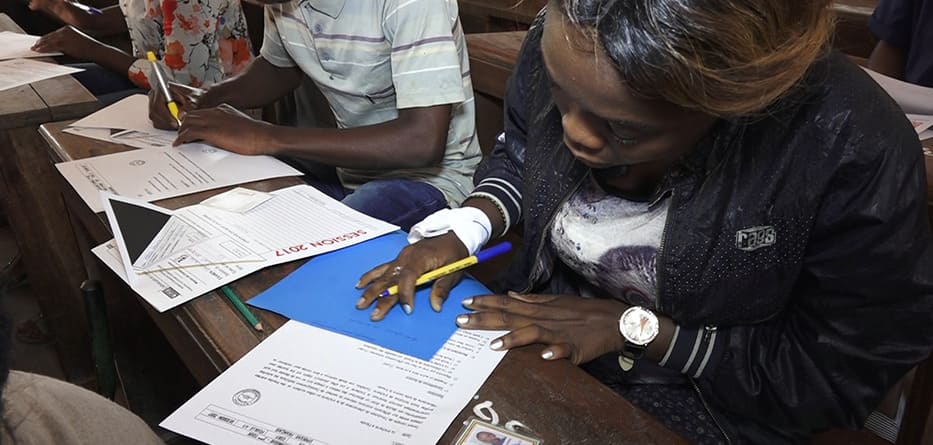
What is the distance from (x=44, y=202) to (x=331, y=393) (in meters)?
1.29

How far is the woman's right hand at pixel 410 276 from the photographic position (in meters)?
0.89

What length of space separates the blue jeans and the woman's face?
2.30ft

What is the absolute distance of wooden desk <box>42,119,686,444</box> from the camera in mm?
708

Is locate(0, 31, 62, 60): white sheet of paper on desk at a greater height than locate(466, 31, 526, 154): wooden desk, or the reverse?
locate(0, 31, 62, 60): white sheet of paper on desk

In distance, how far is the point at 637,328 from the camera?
Result: 3.22ft

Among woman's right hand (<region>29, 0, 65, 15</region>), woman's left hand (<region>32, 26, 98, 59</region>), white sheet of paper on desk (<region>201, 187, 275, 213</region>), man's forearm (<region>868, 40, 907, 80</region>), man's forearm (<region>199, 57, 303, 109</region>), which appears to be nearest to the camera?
white sheet of paper on desk (<region>201, 187, 275, 213</region>)

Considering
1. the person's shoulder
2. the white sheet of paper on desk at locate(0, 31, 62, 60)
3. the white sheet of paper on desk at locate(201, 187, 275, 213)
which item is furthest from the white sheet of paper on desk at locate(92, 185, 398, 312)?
the white sheet of paper on desk at locate(0, 31, 62, 60)

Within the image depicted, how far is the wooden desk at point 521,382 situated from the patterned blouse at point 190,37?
1.39 m

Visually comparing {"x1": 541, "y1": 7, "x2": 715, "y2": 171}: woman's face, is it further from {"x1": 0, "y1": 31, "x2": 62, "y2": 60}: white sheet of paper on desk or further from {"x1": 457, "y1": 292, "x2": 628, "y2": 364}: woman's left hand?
{"x1": 0, "y1": 31, "x2": 62, "y2": 60}: white sheet of paper on desk

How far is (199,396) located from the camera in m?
0.73

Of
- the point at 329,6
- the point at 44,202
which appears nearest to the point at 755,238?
the point at 329,6

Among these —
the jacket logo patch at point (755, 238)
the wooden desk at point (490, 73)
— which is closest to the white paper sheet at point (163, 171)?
the jacket logo patch at point (755, 238)

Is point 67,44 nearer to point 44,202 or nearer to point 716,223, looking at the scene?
point 44,202

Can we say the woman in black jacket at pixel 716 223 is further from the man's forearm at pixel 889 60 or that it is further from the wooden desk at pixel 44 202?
the man's forearm at pixel 889 60
